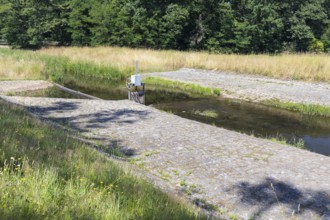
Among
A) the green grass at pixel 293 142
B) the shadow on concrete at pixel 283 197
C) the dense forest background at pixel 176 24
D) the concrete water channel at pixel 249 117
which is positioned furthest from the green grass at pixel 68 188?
the dense forest background at pixel 176 24

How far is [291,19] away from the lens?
46.0m

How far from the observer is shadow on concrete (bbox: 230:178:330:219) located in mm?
5747

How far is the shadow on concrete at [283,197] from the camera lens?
5747 mm

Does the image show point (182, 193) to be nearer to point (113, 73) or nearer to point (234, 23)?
point (113, 73)

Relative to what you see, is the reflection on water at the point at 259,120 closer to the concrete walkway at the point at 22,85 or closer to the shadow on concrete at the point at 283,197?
the shadow on concrete at the point at 283,197

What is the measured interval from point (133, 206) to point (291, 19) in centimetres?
4683

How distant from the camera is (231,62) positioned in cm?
2533

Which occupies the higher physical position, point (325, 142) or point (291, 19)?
point (291, 19)

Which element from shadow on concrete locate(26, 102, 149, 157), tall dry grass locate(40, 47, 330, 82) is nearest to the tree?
tall dry grass locate(40, 47, 330, 82)

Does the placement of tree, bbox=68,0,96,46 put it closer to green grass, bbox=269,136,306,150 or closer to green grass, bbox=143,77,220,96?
green grass, bbox=143,77,220,96

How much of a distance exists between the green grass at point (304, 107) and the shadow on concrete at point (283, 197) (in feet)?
30.2

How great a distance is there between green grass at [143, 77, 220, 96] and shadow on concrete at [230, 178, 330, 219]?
12.6 metres

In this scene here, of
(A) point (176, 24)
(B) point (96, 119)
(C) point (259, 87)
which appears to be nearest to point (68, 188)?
(B) point (96, 119)

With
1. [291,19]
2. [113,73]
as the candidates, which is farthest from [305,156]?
[291,19]
